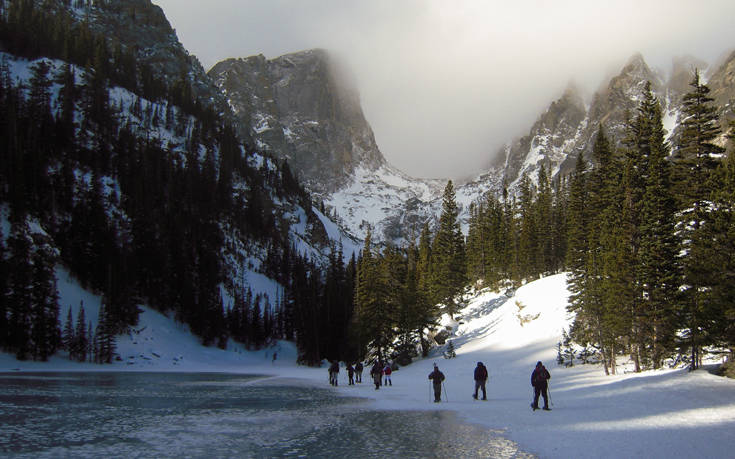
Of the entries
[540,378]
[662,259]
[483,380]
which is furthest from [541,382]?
[662,259]

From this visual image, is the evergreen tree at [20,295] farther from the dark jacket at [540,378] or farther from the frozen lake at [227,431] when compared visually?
the dark jacket at [540,378]

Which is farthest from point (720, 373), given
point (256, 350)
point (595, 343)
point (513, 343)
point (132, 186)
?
point (132, 186)

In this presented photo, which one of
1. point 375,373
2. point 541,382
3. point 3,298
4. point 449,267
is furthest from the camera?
point 449,267

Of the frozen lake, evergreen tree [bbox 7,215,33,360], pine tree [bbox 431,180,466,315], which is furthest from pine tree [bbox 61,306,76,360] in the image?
pine tree [bbox 431,180,466,315]

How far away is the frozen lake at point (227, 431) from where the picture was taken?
11.3m

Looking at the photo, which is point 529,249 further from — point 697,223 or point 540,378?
point 540,378

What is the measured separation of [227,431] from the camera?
14.4 meters

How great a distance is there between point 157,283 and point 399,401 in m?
81.8

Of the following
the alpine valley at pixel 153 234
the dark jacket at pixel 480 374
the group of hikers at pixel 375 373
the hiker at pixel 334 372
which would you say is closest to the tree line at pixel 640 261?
the alpine valley at pixel 153 234

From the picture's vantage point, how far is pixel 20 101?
3871 inches

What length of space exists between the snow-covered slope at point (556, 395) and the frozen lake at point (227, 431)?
197 cm

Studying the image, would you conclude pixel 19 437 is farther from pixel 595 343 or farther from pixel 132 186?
pixel 132 186

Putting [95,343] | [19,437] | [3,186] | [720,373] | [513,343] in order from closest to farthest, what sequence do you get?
1. [19,437]
2. [720,373]
3. [513,343]
4. [95,343]
5. [3,186]

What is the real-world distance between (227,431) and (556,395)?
1824cm
